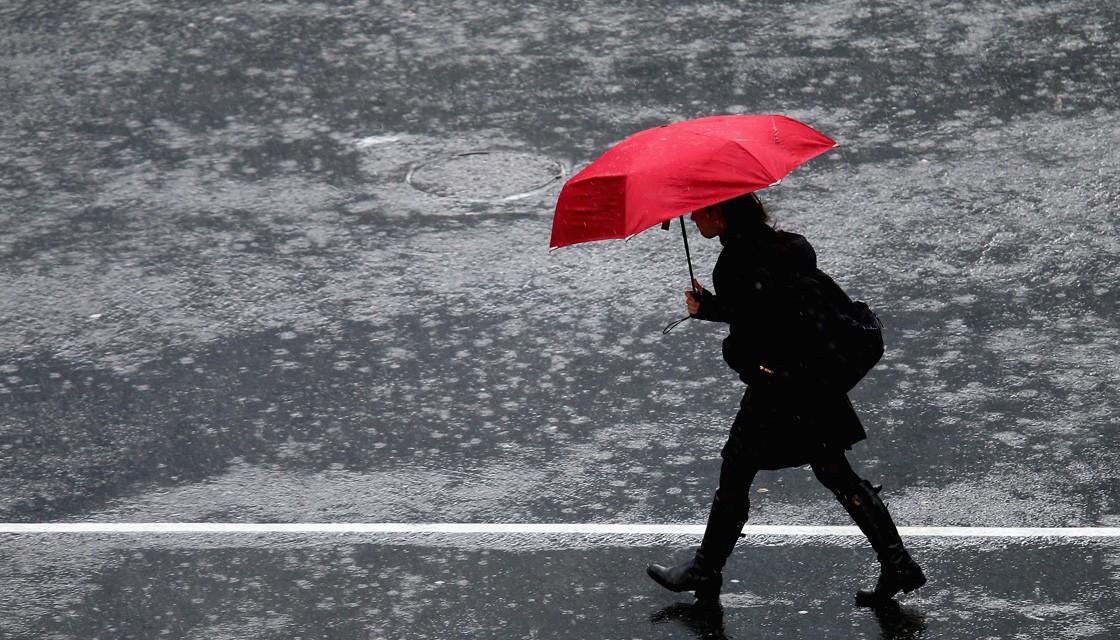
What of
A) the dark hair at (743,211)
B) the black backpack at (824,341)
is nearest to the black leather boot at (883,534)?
the black backpack at (824,341)

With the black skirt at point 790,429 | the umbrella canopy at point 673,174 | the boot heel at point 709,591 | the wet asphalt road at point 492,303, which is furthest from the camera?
the wet asphalt road at point 492,303

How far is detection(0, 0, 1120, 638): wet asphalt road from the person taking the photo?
6680mm

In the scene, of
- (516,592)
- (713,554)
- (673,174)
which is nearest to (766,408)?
(713,554)

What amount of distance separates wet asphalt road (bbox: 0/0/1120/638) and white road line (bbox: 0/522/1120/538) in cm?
8

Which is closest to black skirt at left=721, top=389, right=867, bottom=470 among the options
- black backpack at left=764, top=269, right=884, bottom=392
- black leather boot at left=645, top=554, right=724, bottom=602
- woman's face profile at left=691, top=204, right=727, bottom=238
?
black backpack at left=764, top=269, right=884, bottom=392

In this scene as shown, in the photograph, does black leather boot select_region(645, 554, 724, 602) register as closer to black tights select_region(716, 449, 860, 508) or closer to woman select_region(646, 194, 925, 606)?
woman select_region(646, 194, 925, 606)

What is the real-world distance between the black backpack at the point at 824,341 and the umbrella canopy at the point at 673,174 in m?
0.47

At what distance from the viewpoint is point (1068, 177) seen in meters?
10.4

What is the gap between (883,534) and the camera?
19.9ft

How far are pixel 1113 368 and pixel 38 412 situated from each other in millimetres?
5436

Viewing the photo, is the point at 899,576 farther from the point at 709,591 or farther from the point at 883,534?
the point at 709,591

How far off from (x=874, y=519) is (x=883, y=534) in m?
0.07

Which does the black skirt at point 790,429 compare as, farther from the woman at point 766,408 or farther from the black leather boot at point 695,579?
the black leather boot at point 695,579

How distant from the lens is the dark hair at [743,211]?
5828 millimetres
